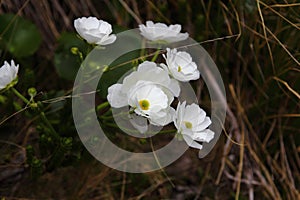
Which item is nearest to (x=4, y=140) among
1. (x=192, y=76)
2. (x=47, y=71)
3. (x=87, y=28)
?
(x=47, y=71)

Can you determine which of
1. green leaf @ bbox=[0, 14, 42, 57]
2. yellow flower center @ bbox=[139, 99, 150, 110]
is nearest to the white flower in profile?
yellow flower center @ bbox=[139, 99, 150, 110]

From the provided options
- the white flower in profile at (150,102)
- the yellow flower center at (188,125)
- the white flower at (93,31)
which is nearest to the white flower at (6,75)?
the white flower at (93,31)

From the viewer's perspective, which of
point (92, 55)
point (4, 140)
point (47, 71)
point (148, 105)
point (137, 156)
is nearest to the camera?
point (148, 105)

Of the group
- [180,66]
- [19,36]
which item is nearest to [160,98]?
[180,66]

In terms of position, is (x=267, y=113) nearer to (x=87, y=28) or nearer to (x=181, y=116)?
(x=181, y=116)

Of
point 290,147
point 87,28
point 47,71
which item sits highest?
point 87,28

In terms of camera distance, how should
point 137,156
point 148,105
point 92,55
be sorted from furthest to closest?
point 137,156
point 92,55
point 148,105

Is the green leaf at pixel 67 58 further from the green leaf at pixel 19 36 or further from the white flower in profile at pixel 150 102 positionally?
the white flower in profile at pixel 150 102

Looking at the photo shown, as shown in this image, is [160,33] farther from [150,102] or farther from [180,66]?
[150,102]

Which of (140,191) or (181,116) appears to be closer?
(181,116)
